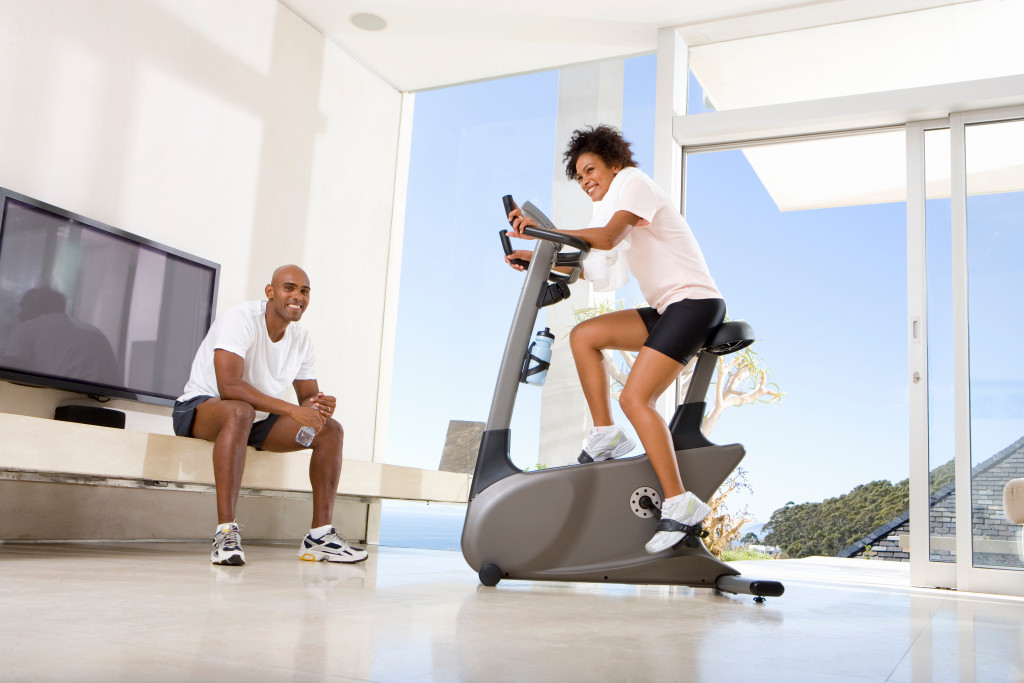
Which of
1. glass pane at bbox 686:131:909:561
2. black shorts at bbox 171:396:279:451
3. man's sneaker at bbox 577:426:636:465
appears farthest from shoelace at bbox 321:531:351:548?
glass pane at bbox 686:131:909:561

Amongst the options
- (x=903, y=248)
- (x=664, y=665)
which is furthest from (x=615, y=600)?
(x=903, y=248)

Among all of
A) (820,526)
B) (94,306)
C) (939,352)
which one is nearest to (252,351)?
(94,306)

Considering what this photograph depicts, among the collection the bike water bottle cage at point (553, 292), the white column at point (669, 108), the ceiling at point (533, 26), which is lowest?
the bike water bottle cage at point (553, 292)

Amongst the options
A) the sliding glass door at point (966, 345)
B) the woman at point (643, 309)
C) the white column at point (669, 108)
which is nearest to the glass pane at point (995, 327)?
the sliding glass door at point (966, 345)

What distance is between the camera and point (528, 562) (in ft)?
6.76

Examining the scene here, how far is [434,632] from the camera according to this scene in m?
1.16

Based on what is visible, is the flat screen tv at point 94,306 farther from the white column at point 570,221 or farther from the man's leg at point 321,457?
the white column at point 570,221

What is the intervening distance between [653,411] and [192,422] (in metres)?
1.52

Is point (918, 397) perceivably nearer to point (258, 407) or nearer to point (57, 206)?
point (258, 407)

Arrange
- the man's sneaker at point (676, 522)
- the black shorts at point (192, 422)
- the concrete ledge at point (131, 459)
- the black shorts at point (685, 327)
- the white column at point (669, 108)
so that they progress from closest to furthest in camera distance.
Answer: the man's sneaker at point (676, 522), the black shorts at point (685, 327), the concrete ledge at point (131, 459), the black shorts at point (192, 422), the white column at point (669, 108)

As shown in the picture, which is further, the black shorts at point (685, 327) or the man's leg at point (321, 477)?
the man's leg at point (321, 477)

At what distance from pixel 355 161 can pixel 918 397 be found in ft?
10.7

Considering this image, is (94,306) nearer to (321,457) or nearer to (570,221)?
(321,457)

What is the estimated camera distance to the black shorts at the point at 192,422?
2664 mm
